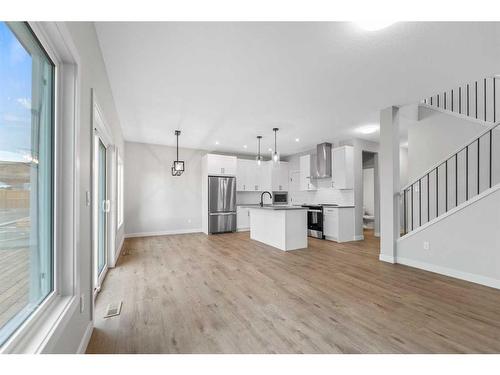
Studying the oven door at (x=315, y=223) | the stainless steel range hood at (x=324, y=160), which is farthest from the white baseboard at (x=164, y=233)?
the stainless steel range hood at (x=324, y=160)

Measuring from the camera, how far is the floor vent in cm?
214

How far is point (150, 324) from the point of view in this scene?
1.96 meters

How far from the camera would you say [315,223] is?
6062mm

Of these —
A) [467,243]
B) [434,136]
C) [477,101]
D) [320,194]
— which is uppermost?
[477,101]

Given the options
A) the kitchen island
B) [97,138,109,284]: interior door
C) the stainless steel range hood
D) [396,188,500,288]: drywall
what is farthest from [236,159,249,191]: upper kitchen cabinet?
[396,188,500,288]: drywall

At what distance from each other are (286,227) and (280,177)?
374 centimetres

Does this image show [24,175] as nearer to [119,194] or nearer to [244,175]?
[119,194]

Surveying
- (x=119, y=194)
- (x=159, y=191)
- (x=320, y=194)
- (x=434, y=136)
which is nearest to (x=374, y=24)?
(x=434, y=136)

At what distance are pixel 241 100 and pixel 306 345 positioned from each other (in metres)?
3.21

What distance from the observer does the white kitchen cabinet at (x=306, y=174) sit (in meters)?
6.80

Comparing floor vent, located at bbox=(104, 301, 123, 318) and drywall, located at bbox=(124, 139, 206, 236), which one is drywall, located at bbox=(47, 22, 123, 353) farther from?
drywall, located at bbox=(124, 139, 206, 236)

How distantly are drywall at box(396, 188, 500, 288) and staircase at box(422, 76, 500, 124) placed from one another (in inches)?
83.5

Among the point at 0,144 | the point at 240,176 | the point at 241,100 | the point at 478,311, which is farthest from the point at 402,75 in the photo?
the point at 240,176

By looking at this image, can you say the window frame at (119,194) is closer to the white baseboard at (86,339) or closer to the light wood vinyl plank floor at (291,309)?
the light wood vinyl plank floor at (291,309)
